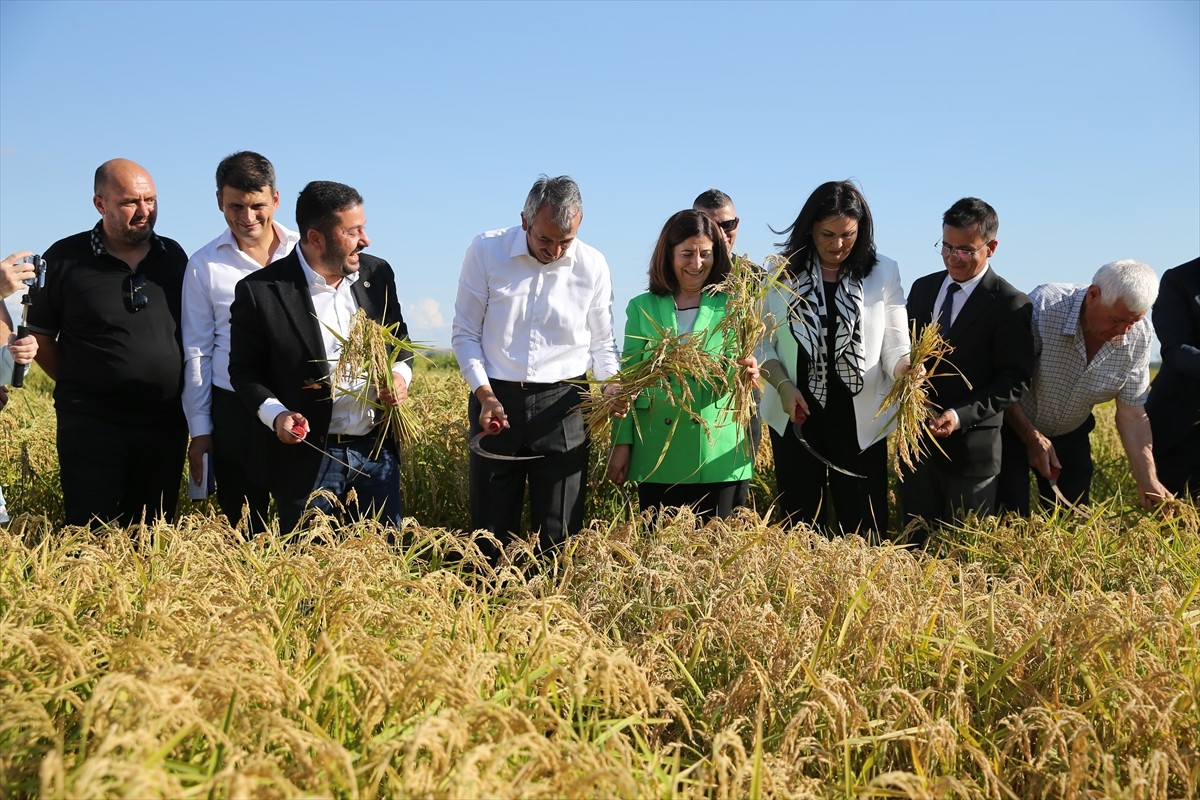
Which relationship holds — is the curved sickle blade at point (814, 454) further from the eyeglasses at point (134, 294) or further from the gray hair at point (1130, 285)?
the eyeglasses at point (134, 294)

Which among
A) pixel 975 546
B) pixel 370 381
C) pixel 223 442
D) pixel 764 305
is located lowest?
pixel 975 546

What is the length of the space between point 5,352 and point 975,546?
12.6 feet

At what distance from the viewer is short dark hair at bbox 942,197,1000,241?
4332 millimetres

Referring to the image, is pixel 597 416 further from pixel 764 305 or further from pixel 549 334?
pixel 764 305

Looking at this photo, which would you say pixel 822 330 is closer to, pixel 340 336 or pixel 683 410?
pixel 683 410

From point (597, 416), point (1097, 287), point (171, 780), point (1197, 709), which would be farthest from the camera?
point (1097, 287)

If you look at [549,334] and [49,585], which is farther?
[549,334]

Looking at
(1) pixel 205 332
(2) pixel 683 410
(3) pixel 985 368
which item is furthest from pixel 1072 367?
(1) pixel 205 332

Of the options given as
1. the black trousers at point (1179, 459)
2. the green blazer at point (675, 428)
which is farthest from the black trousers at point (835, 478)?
the black trousers at point (1179, 459)

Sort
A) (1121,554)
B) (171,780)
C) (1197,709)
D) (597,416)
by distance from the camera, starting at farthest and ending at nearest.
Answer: (597,416) → (1121,554) → (1197,709) → (171,780)

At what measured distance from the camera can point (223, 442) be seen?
4.15 m

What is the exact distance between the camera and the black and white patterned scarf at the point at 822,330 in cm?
425

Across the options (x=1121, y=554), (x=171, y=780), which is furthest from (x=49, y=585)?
(x=1121, y=554)

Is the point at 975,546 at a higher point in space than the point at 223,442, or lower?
lower
